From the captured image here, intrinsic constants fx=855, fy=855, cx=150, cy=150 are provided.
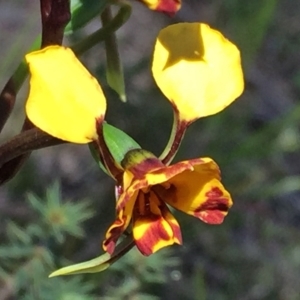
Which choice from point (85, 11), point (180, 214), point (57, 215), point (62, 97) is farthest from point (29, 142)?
point (180, 214)

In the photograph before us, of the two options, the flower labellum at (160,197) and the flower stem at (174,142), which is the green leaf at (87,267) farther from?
the flower stem at (174,142)

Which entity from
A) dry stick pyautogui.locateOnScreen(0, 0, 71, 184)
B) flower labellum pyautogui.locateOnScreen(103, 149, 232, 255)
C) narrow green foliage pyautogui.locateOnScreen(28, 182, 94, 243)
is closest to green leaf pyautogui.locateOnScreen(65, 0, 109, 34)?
dry stick pyautogui.locateOnScreen(0, 0, 71, 184)

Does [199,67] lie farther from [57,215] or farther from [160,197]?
[57,215]

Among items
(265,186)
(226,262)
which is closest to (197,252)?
(226,262)

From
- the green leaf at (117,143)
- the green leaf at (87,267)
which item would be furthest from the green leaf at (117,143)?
the green leaf at (87,267)

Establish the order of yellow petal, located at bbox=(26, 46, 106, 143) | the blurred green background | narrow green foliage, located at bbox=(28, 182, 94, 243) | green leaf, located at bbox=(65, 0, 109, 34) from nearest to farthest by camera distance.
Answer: yellow petal, located at bbox=(26, 46, 106, 143)
green leaf, located at bbox=(65, 0, 109, 34)
narrow green foliage, located at bbox=(28, 182, 94, 243)
the blurred green background

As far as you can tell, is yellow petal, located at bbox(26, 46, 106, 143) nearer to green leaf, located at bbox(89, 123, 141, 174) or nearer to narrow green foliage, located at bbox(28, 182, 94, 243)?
green leaf, located at bbox(89, 123, 141, 174)
